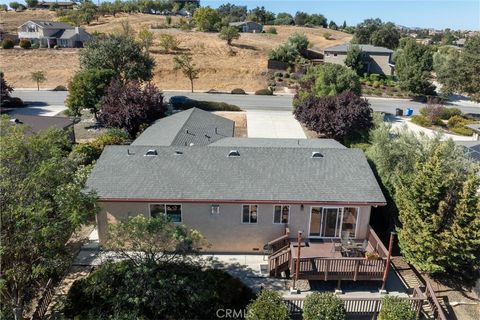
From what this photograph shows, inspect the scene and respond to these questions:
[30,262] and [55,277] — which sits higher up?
[30,262]

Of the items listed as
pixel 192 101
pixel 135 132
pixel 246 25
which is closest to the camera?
pixel 135 132

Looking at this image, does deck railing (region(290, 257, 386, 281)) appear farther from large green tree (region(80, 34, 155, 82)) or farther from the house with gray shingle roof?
large green tree (region(80, 34, 155, 82))

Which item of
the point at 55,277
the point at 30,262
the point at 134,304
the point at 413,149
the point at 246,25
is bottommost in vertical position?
the point at 55,277

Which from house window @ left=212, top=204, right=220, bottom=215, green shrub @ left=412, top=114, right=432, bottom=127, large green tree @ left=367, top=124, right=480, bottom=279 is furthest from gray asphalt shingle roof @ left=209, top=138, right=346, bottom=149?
green shrub @ left=412, top=114, right=432, bottom=127

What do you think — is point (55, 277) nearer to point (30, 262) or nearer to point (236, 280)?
point (30, 262)

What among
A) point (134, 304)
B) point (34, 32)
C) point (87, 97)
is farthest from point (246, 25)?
point (134, 304)

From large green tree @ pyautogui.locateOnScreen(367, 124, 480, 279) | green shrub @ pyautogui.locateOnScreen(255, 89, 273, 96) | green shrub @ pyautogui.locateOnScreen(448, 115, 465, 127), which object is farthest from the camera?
green shrub @ pyautogui.locateOnScreen(255, 89, 273, 96)
